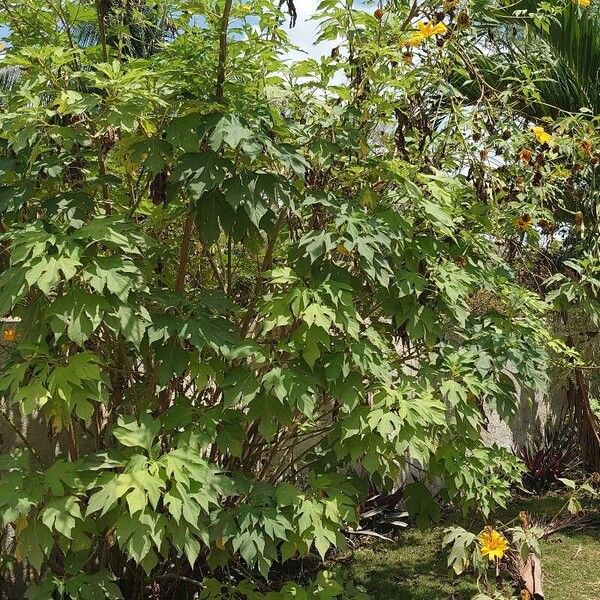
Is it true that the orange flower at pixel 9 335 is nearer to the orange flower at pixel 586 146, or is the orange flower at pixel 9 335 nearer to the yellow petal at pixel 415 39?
the yellow petal at pixel 415 39

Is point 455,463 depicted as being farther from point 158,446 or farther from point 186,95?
point 186,95

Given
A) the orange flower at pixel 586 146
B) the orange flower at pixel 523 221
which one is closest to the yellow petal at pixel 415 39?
the orange flower at pixel 523 221

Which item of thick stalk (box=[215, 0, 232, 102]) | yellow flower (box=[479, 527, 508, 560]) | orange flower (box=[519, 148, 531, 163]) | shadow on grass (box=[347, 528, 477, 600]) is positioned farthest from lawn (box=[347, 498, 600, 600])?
thick stalk (box=[215, 0, 232, 102])

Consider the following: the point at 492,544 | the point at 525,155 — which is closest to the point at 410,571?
the point at 492,544

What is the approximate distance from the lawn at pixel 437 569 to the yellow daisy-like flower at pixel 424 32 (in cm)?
289

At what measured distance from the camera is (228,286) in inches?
148

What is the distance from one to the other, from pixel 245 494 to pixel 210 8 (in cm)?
179

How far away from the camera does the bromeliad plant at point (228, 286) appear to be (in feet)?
8.82

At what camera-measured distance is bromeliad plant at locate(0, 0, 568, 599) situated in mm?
2689

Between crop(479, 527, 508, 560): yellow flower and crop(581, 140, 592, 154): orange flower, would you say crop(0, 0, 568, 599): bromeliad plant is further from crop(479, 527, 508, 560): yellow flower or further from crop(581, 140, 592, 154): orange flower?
crop(581, 140, 592, 154): orange flower

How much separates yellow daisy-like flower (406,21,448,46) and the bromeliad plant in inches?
2.4

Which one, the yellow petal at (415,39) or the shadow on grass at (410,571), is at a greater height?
the yellow petal at (415,39)

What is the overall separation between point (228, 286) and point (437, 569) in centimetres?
232

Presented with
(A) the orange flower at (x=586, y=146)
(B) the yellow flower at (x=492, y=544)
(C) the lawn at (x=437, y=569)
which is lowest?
(C) the lawn at (x=437, y=569)
